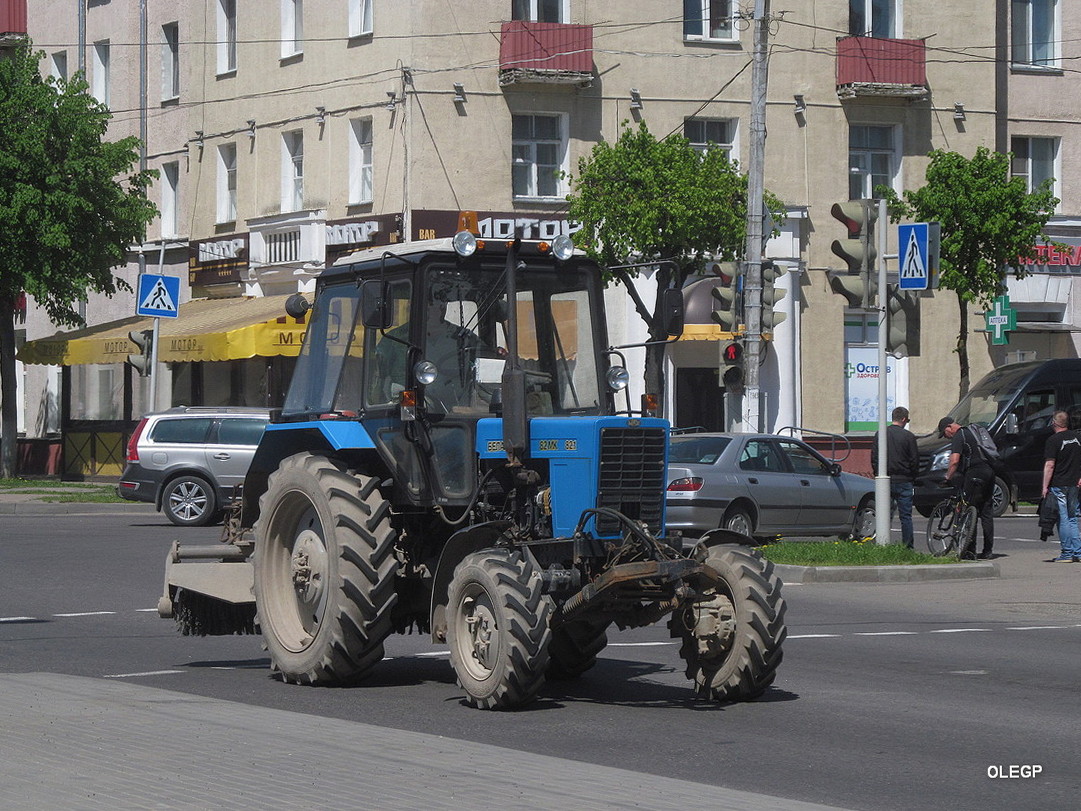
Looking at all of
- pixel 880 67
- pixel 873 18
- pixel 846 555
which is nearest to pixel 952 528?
pixel 846 555

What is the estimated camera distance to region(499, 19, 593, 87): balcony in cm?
3500

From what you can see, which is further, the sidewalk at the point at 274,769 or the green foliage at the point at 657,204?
the green foliage at the point at 657,204

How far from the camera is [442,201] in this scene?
35000mm

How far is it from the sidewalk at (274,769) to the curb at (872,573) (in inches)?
394

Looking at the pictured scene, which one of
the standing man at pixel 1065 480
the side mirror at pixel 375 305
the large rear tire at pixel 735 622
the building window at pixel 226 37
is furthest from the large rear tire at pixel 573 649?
the building window at pixel 226 37

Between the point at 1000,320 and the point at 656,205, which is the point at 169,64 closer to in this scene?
the point at 656,205

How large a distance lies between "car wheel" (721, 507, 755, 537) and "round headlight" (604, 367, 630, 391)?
1099 centimetres

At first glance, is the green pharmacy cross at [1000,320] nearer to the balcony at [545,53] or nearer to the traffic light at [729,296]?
the balcony at [545,53]

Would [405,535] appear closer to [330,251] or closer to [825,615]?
[825,615]

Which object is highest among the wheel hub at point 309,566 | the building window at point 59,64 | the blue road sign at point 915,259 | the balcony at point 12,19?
the balcony at point 12,19

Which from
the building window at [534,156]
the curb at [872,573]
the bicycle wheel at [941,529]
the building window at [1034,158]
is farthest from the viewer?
the building window at [1034,158]

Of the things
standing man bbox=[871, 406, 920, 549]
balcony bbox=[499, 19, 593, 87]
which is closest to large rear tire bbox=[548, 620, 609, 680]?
standing man bbox=[871, 406, 920, 549]

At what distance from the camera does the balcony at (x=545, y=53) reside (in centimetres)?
3500

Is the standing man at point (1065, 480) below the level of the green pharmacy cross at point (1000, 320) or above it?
below
